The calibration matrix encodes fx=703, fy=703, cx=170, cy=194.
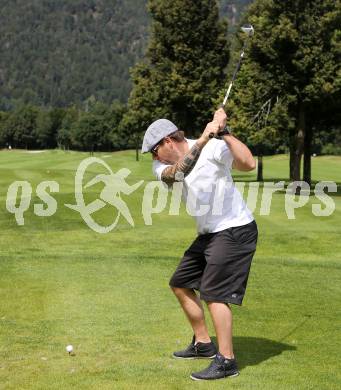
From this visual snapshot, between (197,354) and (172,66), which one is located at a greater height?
(172,66)

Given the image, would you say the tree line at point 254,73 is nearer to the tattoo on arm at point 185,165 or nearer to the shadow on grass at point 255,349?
the shadow on grass at point 255,349

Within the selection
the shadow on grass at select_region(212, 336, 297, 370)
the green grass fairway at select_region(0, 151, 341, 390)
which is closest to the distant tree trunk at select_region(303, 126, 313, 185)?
the green grass fairway at select_region(0, 151, 341, 390)

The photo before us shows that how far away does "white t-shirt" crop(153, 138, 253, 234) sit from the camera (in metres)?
6.54

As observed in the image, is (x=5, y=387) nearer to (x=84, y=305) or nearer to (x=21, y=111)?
(x=84, y=305)

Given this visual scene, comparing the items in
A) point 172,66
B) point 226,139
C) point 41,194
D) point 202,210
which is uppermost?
point 172,66

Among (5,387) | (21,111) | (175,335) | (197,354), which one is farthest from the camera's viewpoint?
(21,111)

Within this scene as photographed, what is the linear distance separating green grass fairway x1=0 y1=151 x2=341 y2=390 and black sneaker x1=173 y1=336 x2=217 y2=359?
0.41ft

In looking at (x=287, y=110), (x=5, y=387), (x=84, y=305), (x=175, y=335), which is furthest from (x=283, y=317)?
(x=287, y=110)

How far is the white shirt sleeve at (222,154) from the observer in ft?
A: 21.1

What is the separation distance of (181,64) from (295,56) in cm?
1481

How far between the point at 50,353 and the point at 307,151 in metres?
37.2

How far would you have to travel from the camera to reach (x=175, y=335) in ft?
26.2

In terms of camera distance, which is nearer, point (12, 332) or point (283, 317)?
point (12, 332)

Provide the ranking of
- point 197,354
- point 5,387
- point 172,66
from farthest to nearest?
point 172,66 → point 197,354 → point 5,387
